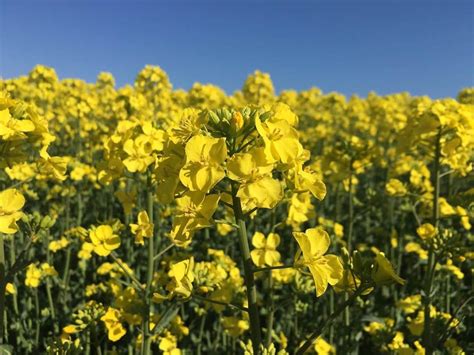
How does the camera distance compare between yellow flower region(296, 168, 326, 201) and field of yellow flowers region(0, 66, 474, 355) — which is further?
yellow flower region(296, 168, 326, 201)

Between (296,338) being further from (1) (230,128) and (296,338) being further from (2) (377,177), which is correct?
(2) (377,177)

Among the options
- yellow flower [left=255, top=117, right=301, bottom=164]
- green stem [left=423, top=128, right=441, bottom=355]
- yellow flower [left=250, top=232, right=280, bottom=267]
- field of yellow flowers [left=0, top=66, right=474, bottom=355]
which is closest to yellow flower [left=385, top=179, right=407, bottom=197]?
field of yellow flowers [left=0, top=66, right=474, bottom=355]

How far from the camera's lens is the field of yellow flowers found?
1938mm

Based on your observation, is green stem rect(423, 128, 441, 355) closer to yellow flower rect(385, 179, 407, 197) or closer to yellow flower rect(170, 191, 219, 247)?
yellow flower rect(385, 179, 407, 197)

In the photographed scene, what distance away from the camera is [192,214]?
6.39ft

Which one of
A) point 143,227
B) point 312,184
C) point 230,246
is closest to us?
point 312,184

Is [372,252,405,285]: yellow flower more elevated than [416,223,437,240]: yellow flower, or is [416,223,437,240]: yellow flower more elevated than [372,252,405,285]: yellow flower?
[416,223,437,240]: yellow flower

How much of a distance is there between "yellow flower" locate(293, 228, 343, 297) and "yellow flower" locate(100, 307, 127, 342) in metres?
1.94

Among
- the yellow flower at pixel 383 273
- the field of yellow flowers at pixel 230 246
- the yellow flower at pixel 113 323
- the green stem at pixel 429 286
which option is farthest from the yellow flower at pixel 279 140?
the yellow flower at pixel 113 323

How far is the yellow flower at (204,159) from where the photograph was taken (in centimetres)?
186

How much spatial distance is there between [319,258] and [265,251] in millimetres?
1339

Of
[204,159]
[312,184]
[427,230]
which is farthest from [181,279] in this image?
[427,230]

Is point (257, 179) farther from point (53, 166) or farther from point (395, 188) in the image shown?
point (395, 188)

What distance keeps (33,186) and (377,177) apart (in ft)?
27.6
